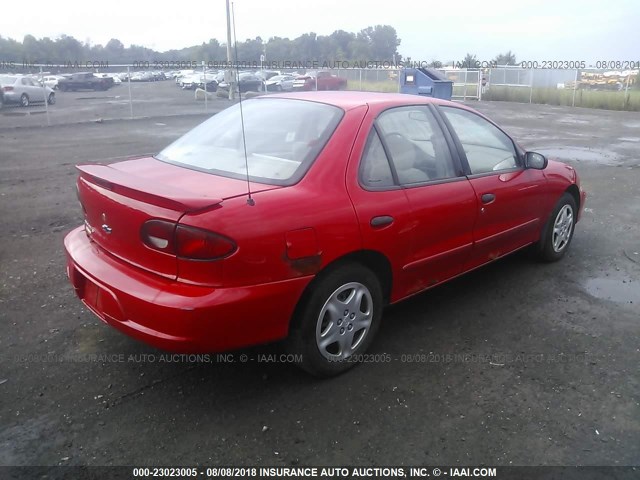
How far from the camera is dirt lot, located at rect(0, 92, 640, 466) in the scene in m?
2.76

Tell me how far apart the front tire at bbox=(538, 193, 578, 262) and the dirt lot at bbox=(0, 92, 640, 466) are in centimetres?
12

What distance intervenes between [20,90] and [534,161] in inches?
989

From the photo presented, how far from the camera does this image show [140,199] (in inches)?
115

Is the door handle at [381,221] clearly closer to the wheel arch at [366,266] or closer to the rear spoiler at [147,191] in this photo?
the wheel arch at [366,266]

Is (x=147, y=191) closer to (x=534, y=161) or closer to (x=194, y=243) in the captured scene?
(x=194, y=243)

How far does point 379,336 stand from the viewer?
12.8ft

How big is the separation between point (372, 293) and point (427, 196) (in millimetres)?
752

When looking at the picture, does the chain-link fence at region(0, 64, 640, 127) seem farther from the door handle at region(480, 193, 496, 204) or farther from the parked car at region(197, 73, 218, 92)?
the door handle at region(480, 193, 496, 204)

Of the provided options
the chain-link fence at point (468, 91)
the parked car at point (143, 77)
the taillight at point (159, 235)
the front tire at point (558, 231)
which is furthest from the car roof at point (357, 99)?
the parked car at point (143, 77)

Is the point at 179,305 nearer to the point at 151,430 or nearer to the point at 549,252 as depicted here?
the point at 151,430

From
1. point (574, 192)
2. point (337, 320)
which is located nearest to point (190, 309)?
point (337, 320)

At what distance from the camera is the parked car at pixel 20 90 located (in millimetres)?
23844

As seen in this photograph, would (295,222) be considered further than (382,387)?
No

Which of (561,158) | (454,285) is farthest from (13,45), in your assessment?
(454,285)
